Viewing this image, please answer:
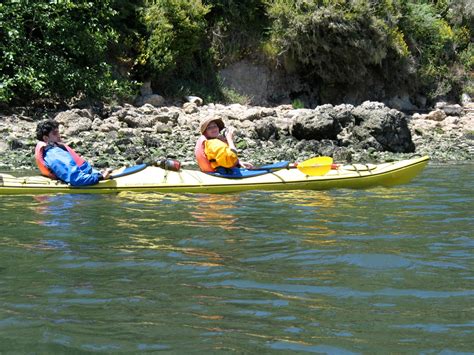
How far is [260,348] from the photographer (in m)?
2.77

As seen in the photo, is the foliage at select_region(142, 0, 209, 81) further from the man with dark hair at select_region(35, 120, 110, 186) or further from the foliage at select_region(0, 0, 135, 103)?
the man with dark hair at select_region(35, 120, 110, 186)

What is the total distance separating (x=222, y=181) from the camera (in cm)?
757

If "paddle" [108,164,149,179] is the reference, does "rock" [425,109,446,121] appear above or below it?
above

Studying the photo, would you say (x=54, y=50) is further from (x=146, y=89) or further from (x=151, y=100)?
(x=146, y=89)

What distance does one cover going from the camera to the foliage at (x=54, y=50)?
1285cm

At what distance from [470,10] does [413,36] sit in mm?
3654

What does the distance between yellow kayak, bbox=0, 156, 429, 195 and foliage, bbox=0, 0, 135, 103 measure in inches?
218

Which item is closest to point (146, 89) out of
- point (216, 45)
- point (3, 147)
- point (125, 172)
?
point (216, 45)

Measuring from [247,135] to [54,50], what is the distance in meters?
4.14

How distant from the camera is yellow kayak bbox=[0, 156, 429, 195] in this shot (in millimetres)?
7258

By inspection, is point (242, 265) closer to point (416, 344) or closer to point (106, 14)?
point (416, 344)

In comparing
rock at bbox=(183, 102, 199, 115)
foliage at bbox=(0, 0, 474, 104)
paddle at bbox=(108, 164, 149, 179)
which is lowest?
paddle at bbox=(108, 164, 149, 179)

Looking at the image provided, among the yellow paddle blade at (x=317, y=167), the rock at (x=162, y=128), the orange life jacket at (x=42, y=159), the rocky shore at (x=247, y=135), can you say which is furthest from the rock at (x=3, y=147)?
the yellow paddle blade at (x=317, y=167)

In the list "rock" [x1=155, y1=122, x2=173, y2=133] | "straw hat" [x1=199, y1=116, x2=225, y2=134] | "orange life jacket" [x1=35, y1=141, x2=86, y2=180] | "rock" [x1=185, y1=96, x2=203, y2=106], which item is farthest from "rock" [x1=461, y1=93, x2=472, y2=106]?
"orange life jacket" [x1=35, y1=141, x2=86, y2=180]
